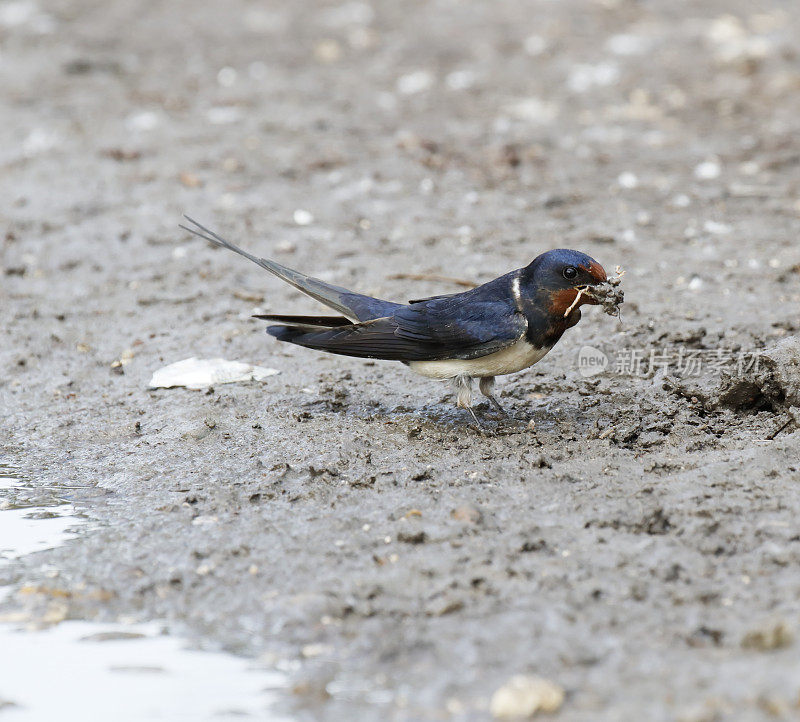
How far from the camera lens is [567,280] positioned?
4434mm

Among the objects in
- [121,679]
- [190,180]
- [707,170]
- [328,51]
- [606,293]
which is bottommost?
[121,679]

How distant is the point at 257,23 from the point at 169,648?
928 centimetres

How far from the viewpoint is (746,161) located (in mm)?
7824

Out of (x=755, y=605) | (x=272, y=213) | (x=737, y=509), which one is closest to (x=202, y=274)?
(x=272, y=213)

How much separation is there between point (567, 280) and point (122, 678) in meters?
2.35

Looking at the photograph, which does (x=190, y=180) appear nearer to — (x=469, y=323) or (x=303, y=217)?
(x=303, y=217)

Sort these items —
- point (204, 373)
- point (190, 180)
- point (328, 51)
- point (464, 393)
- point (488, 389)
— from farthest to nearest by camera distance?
point (328, 51)
point (190, 180)
point (204, 373)
point (488, 389)
point (464, 393)

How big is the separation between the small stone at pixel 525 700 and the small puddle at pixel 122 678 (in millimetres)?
573

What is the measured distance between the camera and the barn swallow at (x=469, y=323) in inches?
175

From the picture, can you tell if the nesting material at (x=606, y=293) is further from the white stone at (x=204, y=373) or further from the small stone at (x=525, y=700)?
the small stone at (x=525, y=700)

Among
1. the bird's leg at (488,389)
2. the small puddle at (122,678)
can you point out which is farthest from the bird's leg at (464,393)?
the small puddle at (122,678)

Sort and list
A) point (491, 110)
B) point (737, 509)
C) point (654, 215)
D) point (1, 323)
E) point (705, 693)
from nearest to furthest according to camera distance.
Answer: point (705, 693) → point (737, 509) → point (1, 323) → point (654, 215) → point (491, 110)

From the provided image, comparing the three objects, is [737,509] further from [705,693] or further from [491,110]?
[491,110]

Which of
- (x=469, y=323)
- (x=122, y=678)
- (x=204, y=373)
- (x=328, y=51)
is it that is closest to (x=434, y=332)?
(x=469, y=323)
